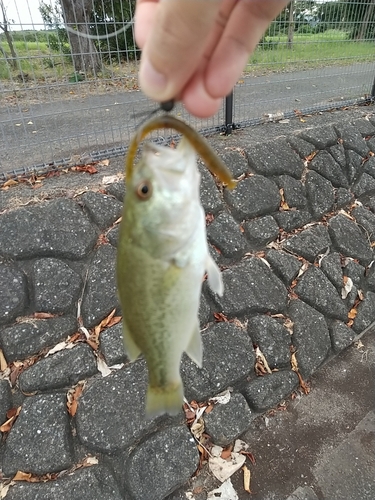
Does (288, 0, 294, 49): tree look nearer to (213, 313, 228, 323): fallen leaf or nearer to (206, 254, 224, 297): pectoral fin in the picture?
(213, 313, 228, 323): fallen leaf

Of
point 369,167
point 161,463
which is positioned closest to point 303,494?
point 161,463

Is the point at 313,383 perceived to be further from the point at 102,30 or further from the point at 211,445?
the point at 102,30

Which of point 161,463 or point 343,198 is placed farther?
point 343,198

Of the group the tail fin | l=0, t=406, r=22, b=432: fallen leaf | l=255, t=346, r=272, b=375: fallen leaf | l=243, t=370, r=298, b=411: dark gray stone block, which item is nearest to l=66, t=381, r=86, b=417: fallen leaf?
l=0, t=406, r=22, b=432: fallen leaf

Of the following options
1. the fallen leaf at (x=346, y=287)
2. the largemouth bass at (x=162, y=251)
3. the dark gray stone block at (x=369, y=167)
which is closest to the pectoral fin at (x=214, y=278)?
the largemouth bass at (x=162, y=251)

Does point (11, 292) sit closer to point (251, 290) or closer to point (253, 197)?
point (251, 290)

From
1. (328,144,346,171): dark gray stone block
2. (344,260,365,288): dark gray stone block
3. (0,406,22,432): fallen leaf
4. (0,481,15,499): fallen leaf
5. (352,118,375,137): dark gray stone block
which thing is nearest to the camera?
(0,481,15,499): fallen leaf
